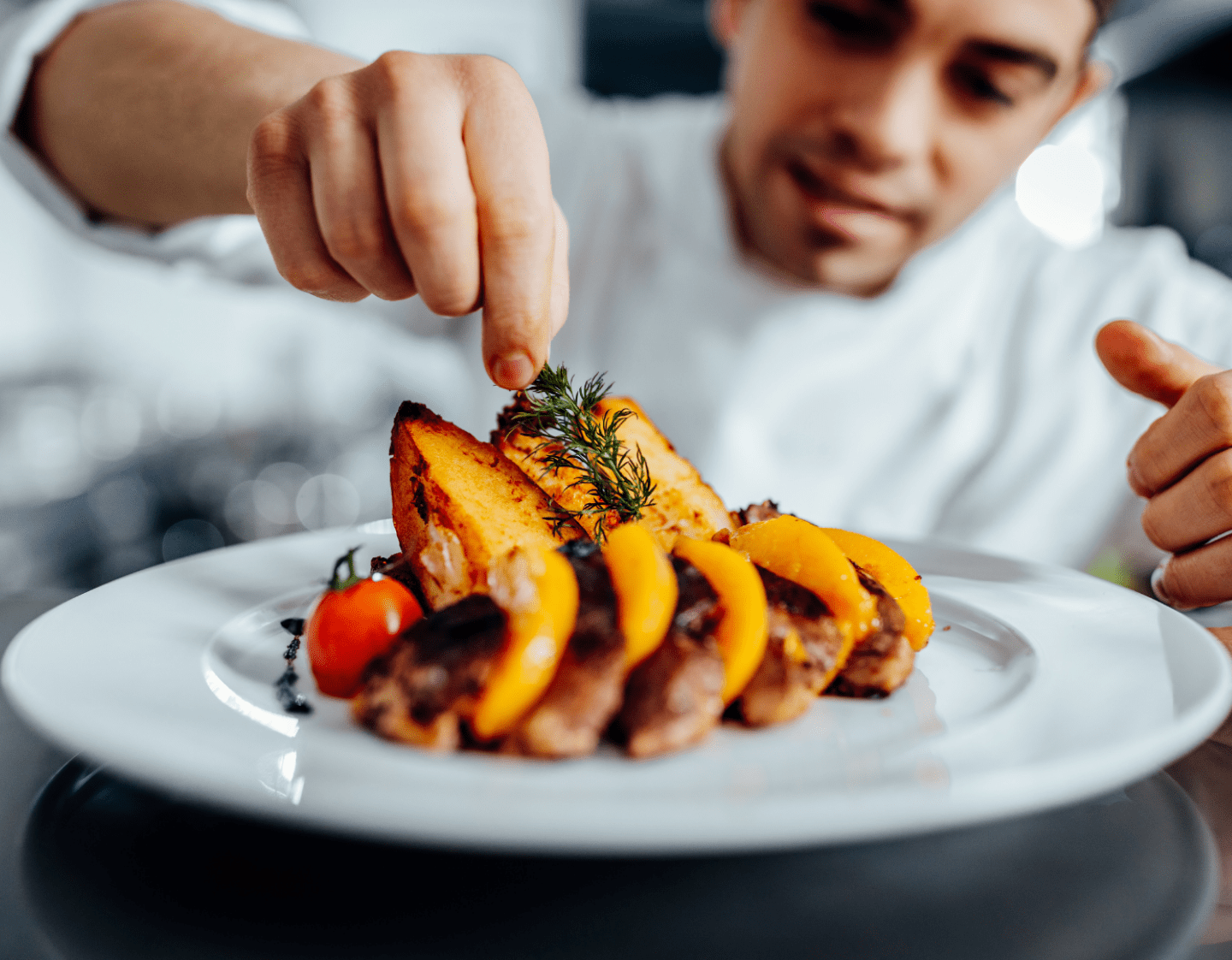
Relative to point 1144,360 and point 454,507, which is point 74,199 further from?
point 1144,360

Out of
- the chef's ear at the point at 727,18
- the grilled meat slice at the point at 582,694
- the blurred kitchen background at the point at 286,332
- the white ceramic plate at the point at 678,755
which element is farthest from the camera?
the blurred kitchen background at the point at 286,332

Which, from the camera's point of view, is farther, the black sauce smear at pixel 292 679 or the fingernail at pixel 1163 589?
the fingernail at pixel 1163 589

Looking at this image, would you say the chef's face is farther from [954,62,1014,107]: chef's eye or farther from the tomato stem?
the tomato stem

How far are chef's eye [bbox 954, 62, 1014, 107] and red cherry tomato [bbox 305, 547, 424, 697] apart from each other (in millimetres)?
1977

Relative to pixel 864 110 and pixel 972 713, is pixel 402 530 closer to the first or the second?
pixel 972 713

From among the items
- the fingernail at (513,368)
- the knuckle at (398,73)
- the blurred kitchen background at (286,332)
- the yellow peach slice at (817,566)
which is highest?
the knuckle at (398,73)

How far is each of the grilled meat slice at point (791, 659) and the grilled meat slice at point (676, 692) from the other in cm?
6

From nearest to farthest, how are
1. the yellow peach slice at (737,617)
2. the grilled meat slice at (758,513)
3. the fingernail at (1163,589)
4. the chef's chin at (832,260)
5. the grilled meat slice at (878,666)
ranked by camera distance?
1. the yellow peach slice at (737,617)
2. the grilled meat slice at (878,666)
3. the grilled meat slice at (758,513)
4. the fingernail at (1163,589)
5. the chef's chin at (832,260)

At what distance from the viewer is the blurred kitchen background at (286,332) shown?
11.5 ft

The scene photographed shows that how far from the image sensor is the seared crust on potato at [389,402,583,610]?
1070mm

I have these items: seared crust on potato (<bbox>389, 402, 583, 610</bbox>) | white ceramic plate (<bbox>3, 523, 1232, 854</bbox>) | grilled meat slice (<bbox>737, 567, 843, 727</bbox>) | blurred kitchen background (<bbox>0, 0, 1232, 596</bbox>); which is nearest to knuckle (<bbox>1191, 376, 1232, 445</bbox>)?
white ceramic plate (<bbox>3, 523, 1232, 854</bbox>)

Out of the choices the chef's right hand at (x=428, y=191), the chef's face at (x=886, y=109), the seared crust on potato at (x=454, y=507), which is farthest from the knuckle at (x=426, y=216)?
the chef's face at (x=886, y=109)

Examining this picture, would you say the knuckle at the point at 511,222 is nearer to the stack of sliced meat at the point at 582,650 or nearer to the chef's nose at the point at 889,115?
the stack of sliced meat at the point at 582,650

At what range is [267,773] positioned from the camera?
2.14 ft
